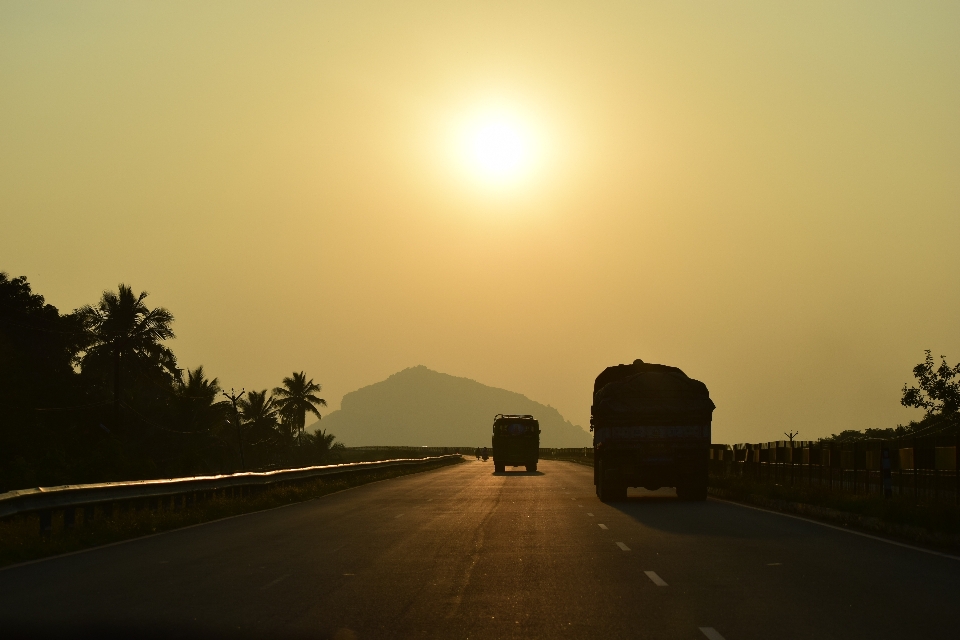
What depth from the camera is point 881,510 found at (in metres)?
22.1

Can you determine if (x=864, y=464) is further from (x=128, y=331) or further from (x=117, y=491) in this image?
(x=128, y=331)

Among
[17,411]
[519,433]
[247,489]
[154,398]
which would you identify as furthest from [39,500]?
[154,398]

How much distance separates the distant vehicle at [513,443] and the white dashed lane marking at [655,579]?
178 feet

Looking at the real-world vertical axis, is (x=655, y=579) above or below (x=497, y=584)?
above

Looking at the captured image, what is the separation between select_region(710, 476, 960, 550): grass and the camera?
61.6 ft

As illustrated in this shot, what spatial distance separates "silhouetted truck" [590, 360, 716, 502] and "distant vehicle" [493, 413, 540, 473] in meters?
37.9

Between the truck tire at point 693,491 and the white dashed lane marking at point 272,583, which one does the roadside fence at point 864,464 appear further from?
the white dashed lane marking at point 272,583

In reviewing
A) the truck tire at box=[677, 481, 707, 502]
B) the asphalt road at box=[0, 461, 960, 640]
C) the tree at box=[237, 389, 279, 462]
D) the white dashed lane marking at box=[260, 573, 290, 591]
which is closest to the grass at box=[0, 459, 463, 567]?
the asphalt road at box=[0, 461, 960, 640]

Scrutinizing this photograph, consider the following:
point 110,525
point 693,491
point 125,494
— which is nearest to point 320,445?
point 693,491

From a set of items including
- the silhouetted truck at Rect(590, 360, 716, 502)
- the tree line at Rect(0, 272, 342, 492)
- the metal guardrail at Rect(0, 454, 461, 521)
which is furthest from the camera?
the tree line at Rect(0, 272, 342, 492)

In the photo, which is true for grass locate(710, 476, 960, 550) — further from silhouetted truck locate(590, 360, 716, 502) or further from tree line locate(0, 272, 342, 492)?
tree line locate(0, 272, 342, 492)

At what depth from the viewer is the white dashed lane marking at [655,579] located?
1321cm

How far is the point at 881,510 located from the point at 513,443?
156ft

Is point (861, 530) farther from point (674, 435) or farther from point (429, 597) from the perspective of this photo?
point (429, 597)
